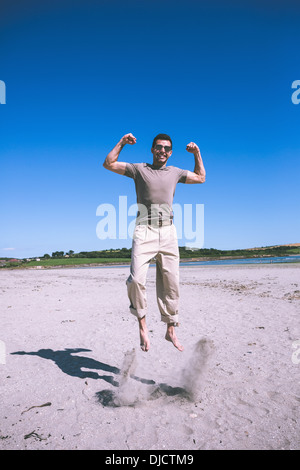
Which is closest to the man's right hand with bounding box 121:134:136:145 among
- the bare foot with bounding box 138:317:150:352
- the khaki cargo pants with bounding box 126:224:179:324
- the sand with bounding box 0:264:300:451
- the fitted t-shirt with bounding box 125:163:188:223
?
the fitted t-shirt with bounding box 125:163:188:223

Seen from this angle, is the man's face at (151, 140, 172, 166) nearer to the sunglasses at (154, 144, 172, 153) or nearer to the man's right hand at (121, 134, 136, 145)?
the sunglasses at (154, 144, 172, 153)

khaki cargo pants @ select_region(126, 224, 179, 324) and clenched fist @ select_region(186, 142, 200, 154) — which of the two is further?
clenched fist @ select_region(186, 142, 200, 154)

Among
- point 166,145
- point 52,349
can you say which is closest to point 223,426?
point 166,145

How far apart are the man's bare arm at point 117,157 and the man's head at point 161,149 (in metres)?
0.33

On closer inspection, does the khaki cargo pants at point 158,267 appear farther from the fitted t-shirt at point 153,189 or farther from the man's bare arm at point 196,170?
the man's bare arm at point 196,170

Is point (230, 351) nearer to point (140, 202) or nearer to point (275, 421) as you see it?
point (275, 421)

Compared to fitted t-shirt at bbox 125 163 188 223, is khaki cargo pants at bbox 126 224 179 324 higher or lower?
lower

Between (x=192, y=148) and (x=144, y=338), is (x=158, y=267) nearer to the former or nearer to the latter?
(x=144, y=338)

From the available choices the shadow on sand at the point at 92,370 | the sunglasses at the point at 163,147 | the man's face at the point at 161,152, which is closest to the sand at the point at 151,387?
the shadow on sand at the point at 92,370

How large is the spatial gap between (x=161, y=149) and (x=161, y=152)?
0.04 m

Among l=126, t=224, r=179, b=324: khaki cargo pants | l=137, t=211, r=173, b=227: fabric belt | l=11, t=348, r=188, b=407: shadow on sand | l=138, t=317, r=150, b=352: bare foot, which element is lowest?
l=11, t=348, r=188, b=407: shadow on sand

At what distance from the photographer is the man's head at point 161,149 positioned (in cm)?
392

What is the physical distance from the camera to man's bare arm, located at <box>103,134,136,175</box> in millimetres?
3689

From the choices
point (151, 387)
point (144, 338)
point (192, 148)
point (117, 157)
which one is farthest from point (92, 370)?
point (192, 148)
